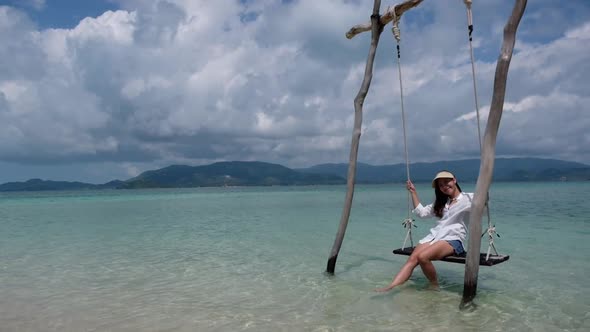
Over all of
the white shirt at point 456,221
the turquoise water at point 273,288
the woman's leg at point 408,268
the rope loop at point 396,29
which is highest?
the rope loop at point 396,29

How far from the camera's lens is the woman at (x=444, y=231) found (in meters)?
6.56

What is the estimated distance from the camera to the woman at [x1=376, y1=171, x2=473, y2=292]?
6562mm

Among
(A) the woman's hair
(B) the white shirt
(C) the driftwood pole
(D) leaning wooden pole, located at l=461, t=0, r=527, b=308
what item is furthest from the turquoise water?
(C) the driftwood pole

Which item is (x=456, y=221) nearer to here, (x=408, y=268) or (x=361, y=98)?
(x=408, y=268)

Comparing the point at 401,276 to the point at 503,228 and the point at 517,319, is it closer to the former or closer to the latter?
the point at 517,319

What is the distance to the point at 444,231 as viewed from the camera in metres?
6.77

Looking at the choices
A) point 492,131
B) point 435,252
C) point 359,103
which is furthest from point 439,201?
point 359,103

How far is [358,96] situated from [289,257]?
4.50 meters

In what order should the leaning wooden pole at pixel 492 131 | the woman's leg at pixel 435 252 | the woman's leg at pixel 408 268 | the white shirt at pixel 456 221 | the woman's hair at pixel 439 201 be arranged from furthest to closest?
the woman's hair at pixel 439 201
the white shirt at pixel 456 221
the woman's leg at pixel 435 252
the woman's leg at pixel 408 268
the leaning wooden pole at pixel 492 131

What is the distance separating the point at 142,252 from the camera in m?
12.0

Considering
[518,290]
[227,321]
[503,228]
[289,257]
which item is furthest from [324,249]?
[503,228]

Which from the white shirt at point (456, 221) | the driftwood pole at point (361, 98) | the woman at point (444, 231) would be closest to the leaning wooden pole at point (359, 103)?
the driftwood pole at point (361, 98)

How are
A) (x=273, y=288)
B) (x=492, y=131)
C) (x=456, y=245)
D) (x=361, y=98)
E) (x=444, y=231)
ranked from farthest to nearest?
(x=361, y=98) → (x=273, y=288) → (x=444, y=231) → (x=456, y=245) → (x=492, y=131)

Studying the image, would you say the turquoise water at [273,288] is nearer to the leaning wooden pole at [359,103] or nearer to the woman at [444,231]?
the woman at [444,231]
